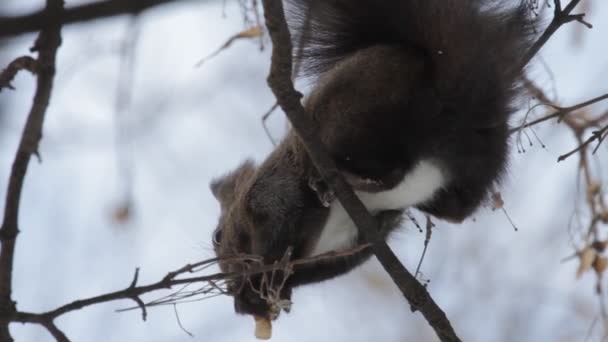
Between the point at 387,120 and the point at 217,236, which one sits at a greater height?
the point at 387,120

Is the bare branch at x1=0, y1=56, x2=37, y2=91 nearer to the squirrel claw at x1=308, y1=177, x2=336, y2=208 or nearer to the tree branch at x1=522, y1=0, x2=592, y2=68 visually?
the squirrel claw at x1=308, y1=177, x2=336, y2=208

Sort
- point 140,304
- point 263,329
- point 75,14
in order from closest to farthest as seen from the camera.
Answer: point 75,14 → point 140,304 → point 263,329

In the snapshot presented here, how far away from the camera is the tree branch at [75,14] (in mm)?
1262

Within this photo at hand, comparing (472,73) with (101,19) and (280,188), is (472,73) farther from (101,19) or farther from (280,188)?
(101,19)

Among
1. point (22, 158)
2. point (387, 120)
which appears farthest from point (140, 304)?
point (387, 120)

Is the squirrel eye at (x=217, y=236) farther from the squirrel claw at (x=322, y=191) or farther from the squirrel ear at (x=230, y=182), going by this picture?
the squirrel claw at (x=322, y=191)

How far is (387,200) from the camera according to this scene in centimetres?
309

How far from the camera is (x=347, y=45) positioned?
314 cm

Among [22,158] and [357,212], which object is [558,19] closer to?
[357,212]

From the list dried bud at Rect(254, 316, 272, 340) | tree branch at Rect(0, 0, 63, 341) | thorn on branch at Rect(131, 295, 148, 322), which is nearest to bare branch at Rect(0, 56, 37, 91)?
tree branch at Rect(0, 0, 63, 341)

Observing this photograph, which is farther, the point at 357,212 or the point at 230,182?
the point at 230,182

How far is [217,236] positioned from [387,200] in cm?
83

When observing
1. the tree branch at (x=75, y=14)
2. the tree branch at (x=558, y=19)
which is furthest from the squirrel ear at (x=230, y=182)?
the tree branch at (x=75, y=14)

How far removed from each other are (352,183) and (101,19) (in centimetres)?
155
